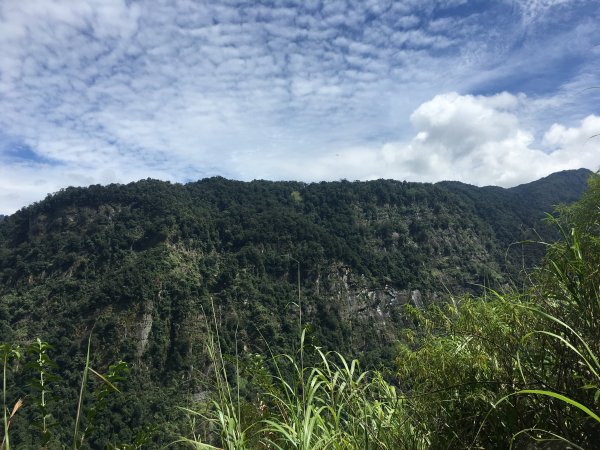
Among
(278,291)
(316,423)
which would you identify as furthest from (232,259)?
(316,423)

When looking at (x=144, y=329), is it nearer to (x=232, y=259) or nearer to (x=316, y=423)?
(x=232, y=259)

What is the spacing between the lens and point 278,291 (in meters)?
82.3

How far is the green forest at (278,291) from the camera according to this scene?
1.50 metres

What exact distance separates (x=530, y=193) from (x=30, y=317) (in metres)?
154

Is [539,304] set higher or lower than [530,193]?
lower

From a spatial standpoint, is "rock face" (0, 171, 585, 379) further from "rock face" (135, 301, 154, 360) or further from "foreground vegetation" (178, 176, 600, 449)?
"foreground vegetation" (178, 176, 600, 449)

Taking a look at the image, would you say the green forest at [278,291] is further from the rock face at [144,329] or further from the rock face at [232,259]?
the rock face at [232,259]

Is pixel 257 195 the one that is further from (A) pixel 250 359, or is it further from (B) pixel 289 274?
(A) pixel 250 359

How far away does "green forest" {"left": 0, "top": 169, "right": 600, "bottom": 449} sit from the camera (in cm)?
150

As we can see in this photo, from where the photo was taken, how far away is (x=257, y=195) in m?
117

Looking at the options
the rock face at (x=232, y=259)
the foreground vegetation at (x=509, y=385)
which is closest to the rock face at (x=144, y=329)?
the rock face at (x=232, y=259)

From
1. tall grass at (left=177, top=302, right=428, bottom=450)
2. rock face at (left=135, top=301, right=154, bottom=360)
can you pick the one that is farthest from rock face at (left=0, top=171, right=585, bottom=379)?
tall grass at (left=177, top=302, right=428, bottom=450)

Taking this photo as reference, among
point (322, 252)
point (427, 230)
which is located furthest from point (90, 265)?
point (427, 230)

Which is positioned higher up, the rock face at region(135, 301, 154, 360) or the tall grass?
the tall grass
